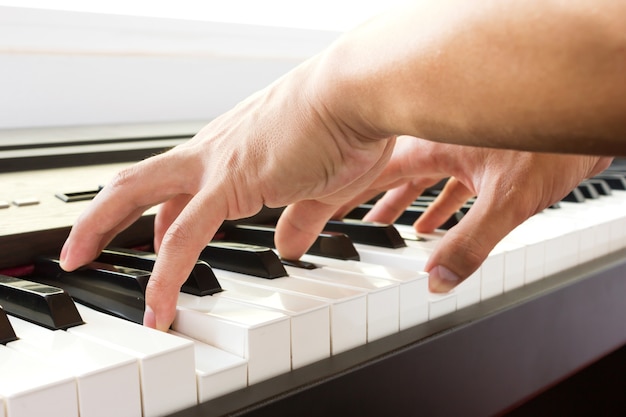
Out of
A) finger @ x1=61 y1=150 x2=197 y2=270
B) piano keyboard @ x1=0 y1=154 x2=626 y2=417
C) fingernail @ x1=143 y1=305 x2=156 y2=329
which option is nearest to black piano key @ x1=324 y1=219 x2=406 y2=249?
piano keyboard @ x1=0 y1=154 x2=626 y2=417

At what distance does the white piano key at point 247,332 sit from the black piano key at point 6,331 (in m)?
0.17

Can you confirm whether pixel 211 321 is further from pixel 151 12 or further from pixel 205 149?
pixel 151 12

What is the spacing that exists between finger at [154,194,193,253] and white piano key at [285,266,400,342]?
0.76 ft

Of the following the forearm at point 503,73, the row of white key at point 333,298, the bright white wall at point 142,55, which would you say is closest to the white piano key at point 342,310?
the row of white key at point 333,298

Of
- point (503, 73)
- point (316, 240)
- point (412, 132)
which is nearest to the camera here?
point (503, 73)

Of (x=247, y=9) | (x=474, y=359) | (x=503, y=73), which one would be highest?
(x=247, y=9)

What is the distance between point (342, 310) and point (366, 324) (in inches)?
1.8

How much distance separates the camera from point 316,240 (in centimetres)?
111

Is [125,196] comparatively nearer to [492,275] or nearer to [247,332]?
[247,332]

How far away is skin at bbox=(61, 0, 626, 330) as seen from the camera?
520 mm

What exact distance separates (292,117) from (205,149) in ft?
0.51

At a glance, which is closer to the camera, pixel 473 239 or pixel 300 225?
pixel 473 239

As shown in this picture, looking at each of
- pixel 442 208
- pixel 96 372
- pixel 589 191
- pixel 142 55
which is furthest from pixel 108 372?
pixel 589 191

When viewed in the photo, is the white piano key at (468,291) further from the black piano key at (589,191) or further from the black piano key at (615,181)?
the black piano key at (615,181)
